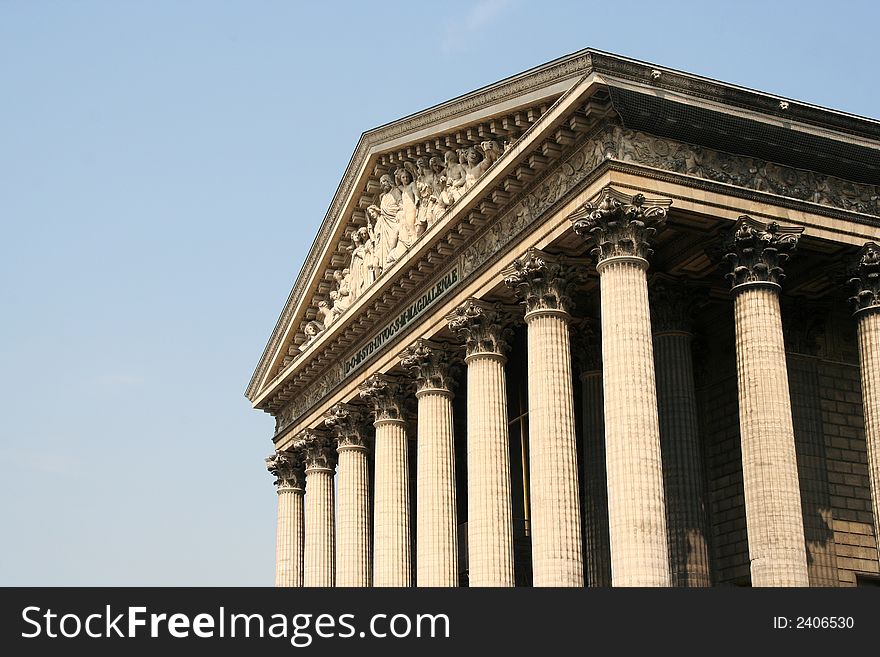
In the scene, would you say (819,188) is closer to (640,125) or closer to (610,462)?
(640,125)

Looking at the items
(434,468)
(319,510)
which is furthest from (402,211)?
(319,510)

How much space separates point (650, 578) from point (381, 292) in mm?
15488

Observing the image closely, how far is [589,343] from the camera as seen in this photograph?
126 feet

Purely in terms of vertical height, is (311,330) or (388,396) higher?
(311,330)

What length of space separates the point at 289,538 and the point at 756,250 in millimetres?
24637

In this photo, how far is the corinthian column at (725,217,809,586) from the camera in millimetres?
29203

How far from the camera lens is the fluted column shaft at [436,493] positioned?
123 feet

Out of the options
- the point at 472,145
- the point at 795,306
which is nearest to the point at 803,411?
the point at 795,306

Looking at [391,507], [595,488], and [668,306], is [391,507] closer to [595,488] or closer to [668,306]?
[595,488]

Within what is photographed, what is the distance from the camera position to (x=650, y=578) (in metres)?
28.3

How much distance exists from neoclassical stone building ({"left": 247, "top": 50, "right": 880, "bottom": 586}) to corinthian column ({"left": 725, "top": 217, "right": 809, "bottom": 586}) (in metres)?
0.05

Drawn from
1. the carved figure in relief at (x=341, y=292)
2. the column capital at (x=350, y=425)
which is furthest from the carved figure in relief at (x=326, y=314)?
the column capital at (x=350, y=425)

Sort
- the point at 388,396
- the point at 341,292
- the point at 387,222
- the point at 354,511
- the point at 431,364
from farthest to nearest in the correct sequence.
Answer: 1. the point at 341,292
2. the point at 354,511
3. the point at 387,222
4. the point at 388,396
5. the point at 431,364

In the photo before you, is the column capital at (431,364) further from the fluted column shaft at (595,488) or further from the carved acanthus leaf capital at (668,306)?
the carved acanthus leaf capital at (668,306)
